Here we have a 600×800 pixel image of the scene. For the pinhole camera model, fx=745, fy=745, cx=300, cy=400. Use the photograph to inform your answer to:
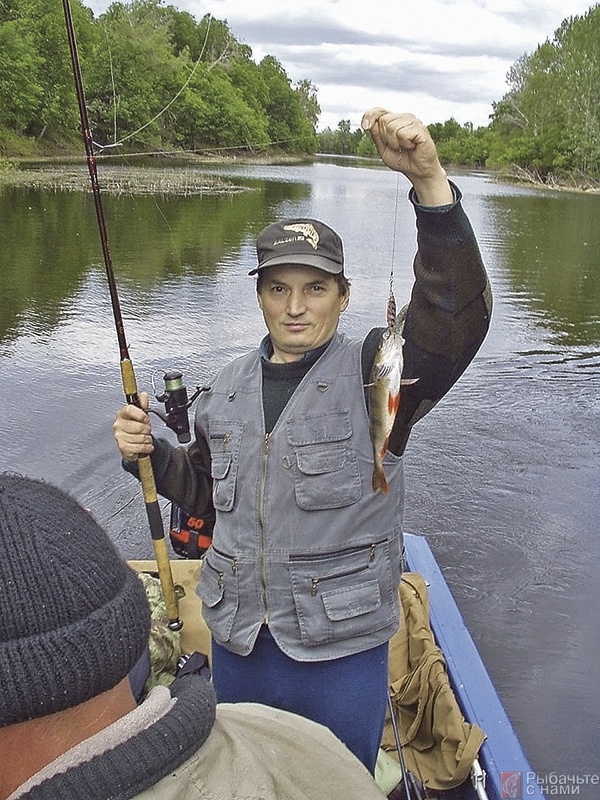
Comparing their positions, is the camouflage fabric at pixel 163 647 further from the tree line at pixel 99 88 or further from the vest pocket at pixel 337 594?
the tree line at pixel 99 88

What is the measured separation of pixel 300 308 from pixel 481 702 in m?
1.93

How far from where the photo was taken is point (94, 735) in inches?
41.1

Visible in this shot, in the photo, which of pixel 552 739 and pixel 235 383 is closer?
pixel 235 383

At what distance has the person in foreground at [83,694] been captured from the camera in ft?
3.29

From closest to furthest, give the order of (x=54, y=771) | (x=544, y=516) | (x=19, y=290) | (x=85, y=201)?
(x=54, y=771) → (x=544, y=516) → (x=19, y=290) → (x=85, y=201)

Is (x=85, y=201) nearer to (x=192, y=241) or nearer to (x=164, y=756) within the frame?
(x=192, y=241)

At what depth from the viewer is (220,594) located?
247 centimetres

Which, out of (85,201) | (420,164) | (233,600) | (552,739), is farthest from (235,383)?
(85,201)

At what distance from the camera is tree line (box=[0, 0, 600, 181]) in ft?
110

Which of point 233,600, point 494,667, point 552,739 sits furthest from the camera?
point 494,667

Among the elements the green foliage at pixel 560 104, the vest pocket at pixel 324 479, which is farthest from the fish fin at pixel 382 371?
the green foliage at pixel 560 104

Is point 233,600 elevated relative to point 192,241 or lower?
elevated

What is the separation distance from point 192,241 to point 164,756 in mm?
18942

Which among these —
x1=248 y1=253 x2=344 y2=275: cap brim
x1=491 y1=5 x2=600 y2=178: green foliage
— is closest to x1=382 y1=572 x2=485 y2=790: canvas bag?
x1=248 y1=253 x2=344 y2=275: cap brim
